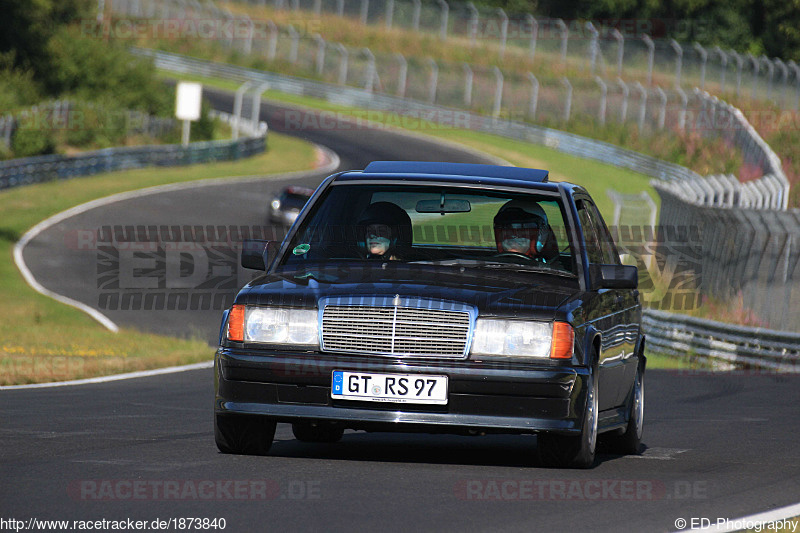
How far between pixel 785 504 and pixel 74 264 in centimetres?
2644

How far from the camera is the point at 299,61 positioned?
76.8m

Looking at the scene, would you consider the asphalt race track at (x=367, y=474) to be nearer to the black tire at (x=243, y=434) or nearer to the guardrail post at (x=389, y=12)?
the black tire at (x=243, y=434)

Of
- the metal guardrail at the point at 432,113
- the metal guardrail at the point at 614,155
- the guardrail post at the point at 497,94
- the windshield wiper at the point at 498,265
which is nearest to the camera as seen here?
the windshield wiper at the point at 498,265

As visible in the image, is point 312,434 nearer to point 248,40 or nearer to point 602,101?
point 602,101

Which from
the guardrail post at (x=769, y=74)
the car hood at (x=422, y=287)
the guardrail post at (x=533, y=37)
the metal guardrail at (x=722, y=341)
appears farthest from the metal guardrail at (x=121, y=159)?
the car hood at (x=422, y=287)

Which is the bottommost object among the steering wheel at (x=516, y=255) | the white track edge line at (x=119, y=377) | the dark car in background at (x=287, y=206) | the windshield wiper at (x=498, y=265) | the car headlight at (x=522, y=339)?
the dark car in background at (x=287, y=206)

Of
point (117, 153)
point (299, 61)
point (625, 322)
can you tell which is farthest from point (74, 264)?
point (299, 61)

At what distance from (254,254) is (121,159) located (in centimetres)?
4316

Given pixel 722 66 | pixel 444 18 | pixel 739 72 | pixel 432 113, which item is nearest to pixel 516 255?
pixel 739 72

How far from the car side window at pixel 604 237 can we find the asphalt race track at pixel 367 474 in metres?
1.36

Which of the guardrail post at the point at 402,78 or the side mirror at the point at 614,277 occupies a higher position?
the side mirror at the point at 614,277

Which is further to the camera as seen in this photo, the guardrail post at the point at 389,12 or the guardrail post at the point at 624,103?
the guardrail post at the point at 389,12

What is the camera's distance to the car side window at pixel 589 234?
8.90 meters

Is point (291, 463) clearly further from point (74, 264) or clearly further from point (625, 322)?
point (74, 264)
